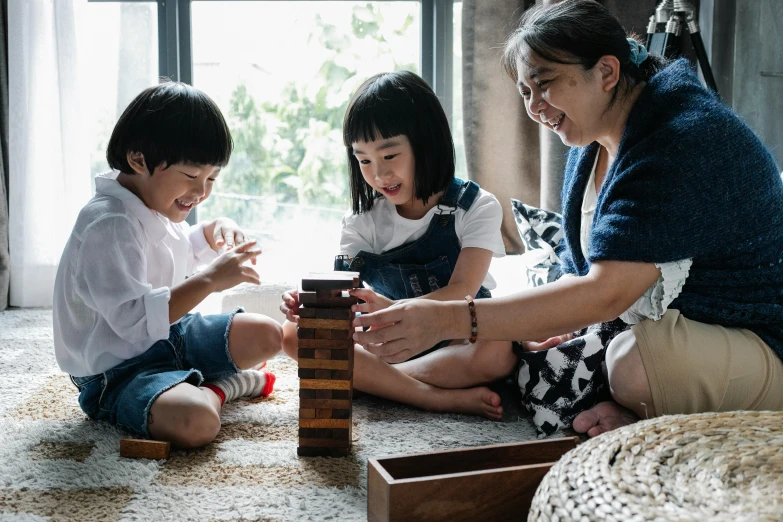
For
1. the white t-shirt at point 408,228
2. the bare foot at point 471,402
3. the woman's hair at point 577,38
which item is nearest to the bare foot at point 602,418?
the bare foot at point 471,402

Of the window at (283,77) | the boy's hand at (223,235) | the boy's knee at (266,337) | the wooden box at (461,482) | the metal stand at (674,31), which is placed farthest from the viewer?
the window at (283,77)

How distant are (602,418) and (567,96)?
540 millimetres

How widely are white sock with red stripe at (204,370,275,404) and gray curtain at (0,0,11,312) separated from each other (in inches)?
48.9

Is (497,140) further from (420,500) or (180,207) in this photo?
(420,500)

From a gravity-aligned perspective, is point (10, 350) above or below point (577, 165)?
below

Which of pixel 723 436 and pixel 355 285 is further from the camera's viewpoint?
pixel 355 285

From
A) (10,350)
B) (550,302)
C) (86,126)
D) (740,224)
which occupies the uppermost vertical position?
(86,126)

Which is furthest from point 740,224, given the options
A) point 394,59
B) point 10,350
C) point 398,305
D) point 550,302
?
point 394,59

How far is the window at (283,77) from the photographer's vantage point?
9.07 ft

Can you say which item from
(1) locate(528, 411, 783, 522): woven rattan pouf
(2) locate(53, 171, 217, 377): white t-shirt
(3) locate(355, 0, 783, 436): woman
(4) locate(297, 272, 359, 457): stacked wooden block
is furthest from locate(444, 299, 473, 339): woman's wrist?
(2) locate(53, 171, 217, 377): white t-shirt

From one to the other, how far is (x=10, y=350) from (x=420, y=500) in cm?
136

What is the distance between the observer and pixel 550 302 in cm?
121

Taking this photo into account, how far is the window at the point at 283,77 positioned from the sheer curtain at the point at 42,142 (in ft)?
0.87

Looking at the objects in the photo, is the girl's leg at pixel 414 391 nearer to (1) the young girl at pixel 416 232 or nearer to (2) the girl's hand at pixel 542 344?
(1) the young girl at pixel 416 232
